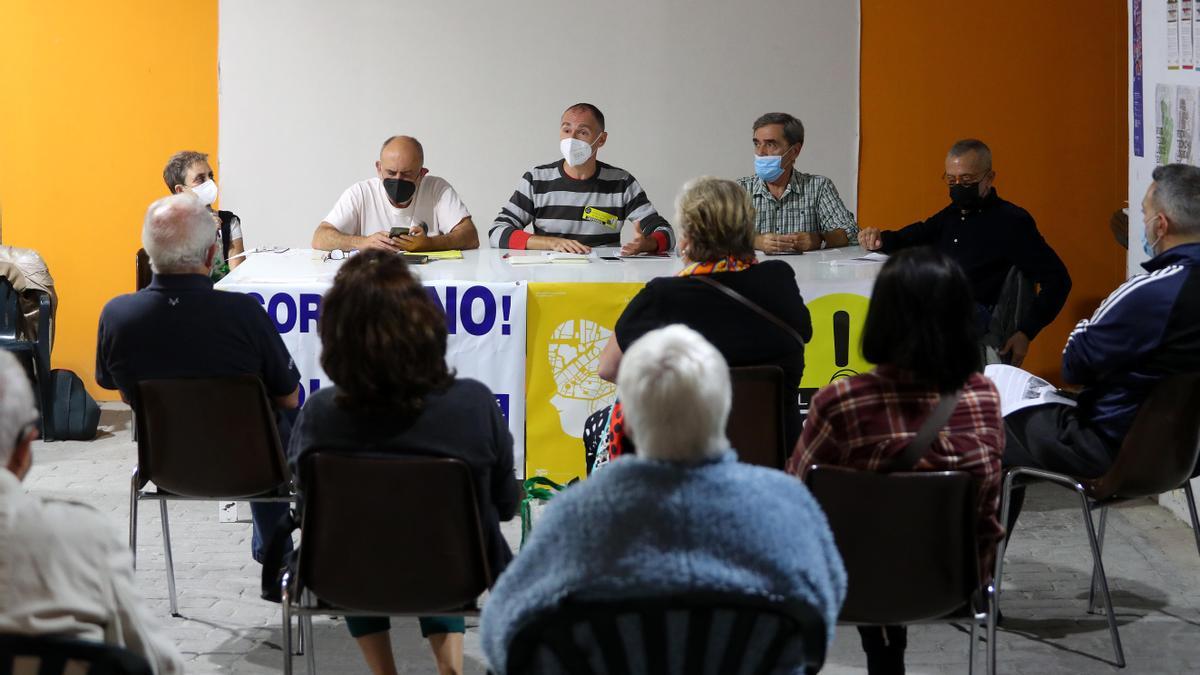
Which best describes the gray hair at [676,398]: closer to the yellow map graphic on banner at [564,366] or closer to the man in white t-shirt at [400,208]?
the yellow map graphic on banner at [564,366]

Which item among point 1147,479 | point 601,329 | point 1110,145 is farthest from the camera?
point 1110,145

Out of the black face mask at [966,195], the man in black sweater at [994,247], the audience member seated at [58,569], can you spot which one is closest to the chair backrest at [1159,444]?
the man in black sweater at [994,247]

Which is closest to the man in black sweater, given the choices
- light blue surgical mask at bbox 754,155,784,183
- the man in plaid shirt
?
the man in plaid shirt

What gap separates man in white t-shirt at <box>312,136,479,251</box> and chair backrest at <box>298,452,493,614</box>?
8.90 feet

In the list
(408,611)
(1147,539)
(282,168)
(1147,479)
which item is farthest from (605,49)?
(408,611)

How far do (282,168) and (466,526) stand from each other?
447 cm

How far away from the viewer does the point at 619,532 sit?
6.32ft

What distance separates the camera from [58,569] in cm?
183

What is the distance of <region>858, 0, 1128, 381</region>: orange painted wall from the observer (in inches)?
262

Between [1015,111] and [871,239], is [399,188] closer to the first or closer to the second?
[871,239]

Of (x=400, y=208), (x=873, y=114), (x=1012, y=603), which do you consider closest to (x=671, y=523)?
(x=1012, y=603)

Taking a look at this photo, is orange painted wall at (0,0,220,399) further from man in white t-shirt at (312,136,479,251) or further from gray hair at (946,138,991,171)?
gray hair at (946,138,991,171)

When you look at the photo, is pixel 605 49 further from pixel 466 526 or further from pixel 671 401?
pixel 671 401

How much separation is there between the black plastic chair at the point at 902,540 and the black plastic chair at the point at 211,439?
1592 mm
